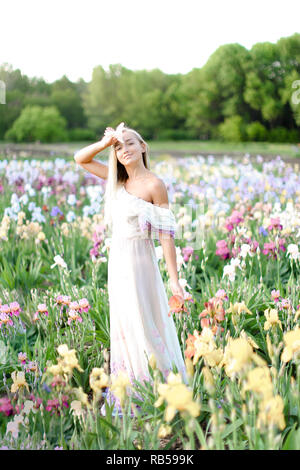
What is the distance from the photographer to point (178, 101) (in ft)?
135

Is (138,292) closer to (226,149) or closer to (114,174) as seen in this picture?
(114,174)

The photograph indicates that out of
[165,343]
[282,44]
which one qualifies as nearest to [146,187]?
[165,343]

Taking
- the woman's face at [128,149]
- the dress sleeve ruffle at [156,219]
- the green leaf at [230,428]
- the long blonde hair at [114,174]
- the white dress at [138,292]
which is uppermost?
the woman's face at [128,149]

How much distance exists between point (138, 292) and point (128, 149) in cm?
74

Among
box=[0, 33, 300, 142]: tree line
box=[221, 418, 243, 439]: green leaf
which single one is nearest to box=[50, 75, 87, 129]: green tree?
box=[0, 33, 300, 142]: tree line

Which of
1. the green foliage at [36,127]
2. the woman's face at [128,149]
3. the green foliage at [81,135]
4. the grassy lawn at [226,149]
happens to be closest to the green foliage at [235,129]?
the grassy lawn at [226,149]

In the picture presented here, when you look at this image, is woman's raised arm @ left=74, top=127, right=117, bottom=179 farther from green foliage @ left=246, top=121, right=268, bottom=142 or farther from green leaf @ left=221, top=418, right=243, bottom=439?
green foliage @ left=246, top=121, right=268, bottom=142

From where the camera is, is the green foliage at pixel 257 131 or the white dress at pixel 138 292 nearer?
the white dress at pixel 138 292

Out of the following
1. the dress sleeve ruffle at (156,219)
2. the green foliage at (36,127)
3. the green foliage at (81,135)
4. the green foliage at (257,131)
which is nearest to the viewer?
the dress sleeve ruffle at (156,219)

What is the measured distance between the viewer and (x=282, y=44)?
28.8m

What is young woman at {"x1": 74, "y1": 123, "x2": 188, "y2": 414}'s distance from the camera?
99.4 inches

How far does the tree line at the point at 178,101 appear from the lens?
28641 millimetres

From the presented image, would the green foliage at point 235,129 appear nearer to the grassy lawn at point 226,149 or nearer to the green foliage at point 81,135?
the grassy lawn at point 226,149
